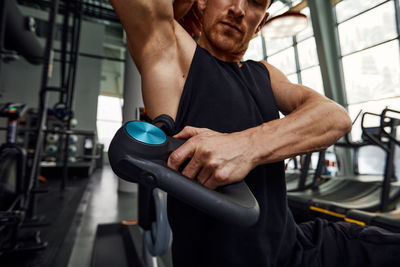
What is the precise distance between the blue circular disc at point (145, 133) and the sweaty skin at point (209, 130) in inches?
1.7

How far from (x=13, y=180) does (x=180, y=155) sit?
2833 mm

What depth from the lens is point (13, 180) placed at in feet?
8.20

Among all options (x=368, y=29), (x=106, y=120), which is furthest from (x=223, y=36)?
(x=106, y=120)

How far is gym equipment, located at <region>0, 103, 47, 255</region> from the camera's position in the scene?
2143 mm

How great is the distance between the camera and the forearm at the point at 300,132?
1.82 feet

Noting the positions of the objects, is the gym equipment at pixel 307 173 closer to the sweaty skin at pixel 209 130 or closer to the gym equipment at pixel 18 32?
the sweaty skin at pixel 209 130

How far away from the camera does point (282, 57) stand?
24.5 feet

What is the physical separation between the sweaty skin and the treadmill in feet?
8.04

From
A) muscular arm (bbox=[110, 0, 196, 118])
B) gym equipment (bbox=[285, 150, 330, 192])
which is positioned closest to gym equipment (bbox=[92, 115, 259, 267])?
muscular arm (bbox=[110, 0, 196, 118])

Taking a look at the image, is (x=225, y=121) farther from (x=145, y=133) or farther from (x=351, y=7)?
(x=351, y=7)

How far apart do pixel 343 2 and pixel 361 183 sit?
4825 millimetres

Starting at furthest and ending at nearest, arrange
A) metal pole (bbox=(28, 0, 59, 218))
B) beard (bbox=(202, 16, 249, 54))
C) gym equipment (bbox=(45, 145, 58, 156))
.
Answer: gym equipment (bbox=(45, 145, 58, 156)), metal pole (bbox=(28, 0, 59, 218)), beard (bbox=(202, 16, 249, 54))

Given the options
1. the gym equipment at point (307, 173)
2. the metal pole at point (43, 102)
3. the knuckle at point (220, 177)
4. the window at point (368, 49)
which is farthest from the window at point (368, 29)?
the knuckle at point (220, 177)

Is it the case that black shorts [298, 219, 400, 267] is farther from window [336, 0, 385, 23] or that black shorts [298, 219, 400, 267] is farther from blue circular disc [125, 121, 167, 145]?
window [336, 0, 385, 23]
